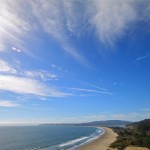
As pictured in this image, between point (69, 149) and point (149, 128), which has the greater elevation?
point (149, 128)

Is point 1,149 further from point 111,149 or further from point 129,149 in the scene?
point 129,149

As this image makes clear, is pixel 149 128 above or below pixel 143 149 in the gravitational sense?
above

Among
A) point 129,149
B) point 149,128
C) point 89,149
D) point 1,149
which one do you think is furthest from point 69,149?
point 149,128

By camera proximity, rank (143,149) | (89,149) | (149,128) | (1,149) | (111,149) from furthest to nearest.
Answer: (149,128) < (1,149) < (89,149) < (111,149) < (143,149)

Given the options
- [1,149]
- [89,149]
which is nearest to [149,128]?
[89,149]

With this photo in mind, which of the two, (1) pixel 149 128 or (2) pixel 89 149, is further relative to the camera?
(1) pixel 149 128

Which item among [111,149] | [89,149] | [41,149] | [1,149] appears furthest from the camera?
[1,149]

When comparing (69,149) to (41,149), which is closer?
(69,149)

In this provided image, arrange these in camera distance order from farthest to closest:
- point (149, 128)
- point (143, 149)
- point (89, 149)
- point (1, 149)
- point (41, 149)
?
1. point (149, 128)
2. point (1, 149)
3. point (41, 149)
4. point (89, 149)
5. point (143, 149)

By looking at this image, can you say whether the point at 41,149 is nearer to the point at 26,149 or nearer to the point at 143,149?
the point at 26,149
